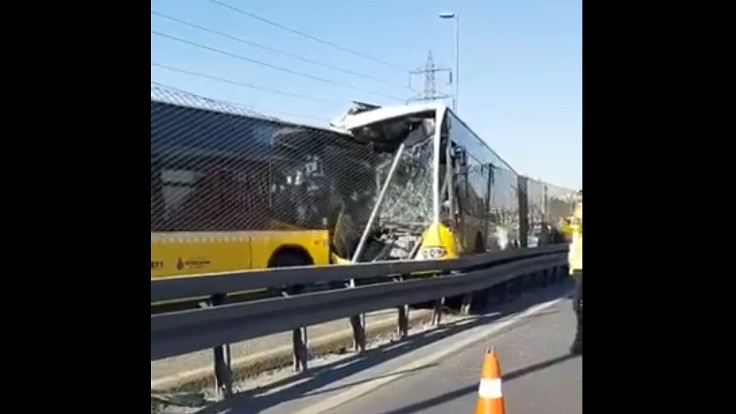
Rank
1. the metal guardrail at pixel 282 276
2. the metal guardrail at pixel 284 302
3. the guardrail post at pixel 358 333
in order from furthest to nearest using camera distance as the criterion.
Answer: the guardrail post at pixel 358 333 → the metal guardrail at pixel 282 276 → the metal guardrail at pixel 284 302

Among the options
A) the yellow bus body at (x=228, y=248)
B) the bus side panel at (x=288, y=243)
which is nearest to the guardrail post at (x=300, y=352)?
the yellow bus body at (x=228, y=248)

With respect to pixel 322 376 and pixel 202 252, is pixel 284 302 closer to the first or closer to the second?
pixel 322 376

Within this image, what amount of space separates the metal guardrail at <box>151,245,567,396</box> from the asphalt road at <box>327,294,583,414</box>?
0.89m

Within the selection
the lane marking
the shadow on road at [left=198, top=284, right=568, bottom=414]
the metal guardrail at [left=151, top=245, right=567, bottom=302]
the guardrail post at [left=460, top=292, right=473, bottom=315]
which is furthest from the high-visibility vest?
the guardrail post at [left=460, top=292, right=473, bottom=315]

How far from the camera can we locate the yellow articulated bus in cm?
1096

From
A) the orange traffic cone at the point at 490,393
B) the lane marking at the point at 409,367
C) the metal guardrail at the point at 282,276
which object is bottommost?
the lane marking at the point at 409,367

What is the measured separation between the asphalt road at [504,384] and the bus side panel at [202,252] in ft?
11.7

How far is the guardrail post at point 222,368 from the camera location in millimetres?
6441

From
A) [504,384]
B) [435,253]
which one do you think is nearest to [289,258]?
[435,253]

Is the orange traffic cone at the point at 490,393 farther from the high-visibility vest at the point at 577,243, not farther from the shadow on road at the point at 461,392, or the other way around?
the shadow on road at the point at 461,392
